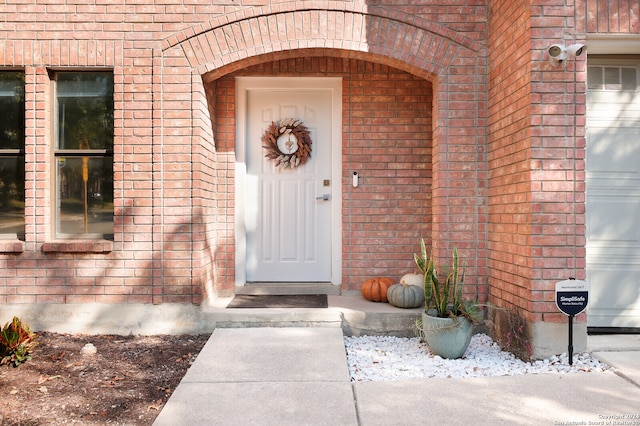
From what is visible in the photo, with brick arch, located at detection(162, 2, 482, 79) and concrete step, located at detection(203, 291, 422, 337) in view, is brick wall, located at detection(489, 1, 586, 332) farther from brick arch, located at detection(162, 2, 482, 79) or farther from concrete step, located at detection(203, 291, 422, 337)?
concrete step, located at detection(203, 291, 422, 337)

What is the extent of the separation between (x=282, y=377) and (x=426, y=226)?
2571 millimetres

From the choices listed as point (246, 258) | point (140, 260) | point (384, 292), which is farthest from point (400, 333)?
point (140, 260)

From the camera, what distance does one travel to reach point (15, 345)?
3578 millimetres

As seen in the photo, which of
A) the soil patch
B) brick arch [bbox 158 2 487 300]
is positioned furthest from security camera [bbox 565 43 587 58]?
the soil patch

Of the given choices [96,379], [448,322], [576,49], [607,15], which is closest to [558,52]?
[576,49]

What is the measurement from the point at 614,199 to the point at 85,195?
4.77 metres

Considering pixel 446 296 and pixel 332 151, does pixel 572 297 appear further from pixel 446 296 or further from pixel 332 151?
pixel 332 151

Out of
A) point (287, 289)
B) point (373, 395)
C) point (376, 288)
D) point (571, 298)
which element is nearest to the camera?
point (373, 395)

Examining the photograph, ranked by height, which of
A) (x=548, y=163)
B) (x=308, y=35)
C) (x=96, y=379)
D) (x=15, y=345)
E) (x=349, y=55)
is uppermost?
(x=308, y=35)

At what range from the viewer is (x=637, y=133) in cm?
404

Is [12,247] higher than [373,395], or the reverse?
[12,247]

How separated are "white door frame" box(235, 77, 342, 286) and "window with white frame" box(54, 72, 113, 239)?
1.31m

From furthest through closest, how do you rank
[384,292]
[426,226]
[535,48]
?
[426,226] → [384,292] → [535,48]

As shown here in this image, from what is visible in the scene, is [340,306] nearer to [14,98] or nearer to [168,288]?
[168,288]
